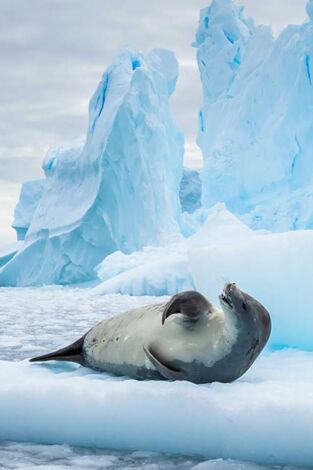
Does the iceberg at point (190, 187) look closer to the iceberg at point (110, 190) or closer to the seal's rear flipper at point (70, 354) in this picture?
the iceberg at point (110, 190)

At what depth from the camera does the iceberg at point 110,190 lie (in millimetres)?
17875

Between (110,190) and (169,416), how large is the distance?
52.9 ft

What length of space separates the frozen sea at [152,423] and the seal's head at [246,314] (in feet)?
0.59

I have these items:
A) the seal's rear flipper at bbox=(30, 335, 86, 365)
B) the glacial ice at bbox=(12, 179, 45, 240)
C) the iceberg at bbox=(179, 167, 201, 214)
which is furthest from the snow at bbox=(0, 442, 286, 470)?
the iceberg at bbox=(179, 167, 201, 214)

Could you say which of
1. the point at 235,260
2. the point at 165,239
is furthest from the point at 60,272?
the point at 235,260

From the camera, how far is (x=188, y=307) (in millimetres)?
2338

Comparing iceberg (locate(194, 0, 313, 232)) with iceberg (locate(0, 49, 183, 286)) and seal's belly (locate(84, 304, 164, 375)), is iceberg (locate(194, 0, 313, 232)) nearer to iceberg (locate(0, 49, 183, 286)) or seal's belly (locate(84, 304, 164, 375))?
iceberg (locate(0, 49, 183, 286))

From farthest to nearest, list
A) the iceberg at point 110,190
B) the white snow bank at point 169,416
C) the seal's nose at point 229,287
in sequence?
the iceberg at point 110,190, the seal's nose at point 229,287, the white snow bank at point 169,416

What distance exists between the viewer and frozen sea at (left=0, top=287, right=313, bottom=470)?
1879mm

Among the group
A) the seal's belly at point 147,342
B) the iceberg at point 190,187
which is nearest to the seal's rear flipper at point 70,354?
the seal's belly at point 147,342

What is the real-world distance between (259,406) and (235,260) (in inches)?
73.5

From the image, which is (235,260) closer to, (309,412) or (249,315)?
(249,315)

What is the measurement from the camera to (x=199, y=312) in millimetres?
2348

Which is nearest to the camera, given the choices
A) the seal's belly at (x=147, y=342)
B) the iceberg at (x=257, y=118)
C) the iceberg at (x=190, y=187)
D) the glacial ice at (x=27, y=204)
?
the seal's belly at (x=147, y=342)
